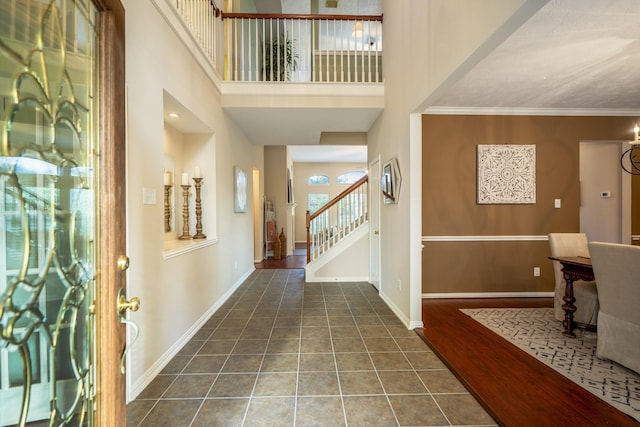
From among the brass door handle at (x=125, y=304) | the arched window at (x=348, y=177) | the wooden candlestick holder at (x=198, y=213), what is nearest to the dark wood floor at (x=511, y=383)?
the brass door handle at (x=125, y=304)

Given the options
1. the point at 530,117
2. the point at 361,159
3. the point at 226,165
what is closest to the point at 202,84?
the point at 226,165

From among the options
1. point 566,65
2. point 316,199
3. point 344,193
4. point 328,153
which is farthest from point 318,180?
point 566,65

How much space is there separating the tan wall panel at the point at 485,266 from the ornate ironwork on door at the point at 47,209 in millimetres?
3701

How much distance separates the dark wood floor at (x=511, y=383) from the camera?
1.64m

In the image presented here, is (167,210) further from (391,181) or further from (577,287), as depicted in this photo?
(577,287)

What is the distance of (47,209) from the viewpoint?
76 cm

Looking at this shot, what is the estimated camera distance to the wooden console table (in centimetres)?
235

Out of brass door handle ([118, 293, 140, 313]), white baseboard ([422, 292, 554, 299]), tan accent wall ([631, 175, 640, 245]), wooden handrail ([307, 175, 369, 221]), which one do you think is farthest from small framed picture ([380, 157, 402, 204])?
tan accent wall ([631, 175, 640, 245])

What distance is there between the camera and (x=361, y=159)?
32.3 feet

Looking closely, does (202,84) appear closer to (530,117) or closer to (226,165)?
(226,165)

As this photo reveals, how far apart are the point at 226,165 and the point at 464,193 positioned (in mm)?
3270

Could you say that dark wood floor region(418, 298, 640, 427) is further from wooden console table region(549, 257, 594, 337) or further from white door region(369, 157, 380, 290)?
white door region(369, 157, 380, 290)

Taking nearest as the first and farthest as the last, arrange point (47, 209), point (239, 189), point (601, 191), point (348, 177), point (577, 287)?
point (47, 209) < point (577, 287) < point (601, 191) < point (239, 189) < point (348, 177)

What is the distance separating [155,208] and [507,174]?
418 centimetres
